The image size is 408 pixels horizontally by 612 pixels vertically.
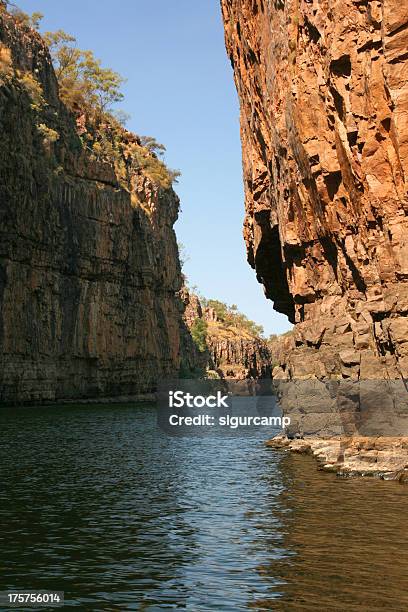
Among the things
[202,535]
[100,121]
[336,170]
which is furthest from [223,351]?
[202,535]

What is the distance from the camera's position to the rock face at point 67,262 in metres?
88.6

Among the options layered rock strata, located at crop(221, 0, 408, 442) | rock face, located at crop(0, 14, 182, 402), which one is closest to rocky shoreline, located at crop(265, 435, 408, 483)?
layered rock strata, located at crop(221, 0, 408, 442)

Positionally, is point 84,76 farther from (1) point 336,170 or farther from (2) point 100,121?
(1) point 336,170

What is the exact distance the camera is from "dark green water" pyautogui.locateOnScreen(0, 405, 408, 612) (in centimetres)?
1527

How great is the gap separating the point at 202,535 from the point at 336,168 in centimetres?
2307

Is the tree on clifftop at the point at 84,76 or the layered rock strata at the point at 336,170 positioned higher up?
the tree on clifftop at the point at 84,76

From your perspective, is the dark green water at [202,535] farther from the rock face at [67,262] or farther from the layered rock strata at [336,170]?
the rock face at [67,262]

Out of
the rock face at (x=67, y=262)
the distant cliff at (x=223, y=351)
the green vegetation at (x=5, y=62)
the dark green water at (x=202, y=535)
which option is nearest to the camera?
the dark green water at (x=202, y=535)

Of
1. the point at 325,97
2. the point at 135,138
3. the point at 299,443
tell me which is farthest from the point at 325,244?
the point at 135,138

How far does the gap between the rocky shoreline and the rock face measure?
186 ft

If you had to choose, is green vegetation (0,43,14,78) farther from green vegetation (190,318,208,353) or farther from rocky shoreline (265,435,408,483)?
green vegetation (190,318,208,353)

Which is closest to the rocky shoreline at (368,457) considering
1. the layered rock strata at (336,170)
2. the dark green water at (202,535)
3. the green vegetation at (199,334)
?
the dark green water at (202,535)

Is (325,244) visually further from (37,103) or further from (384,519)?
(37,103)

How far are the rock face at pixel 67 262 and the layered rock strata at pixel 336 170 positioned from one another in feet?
134
